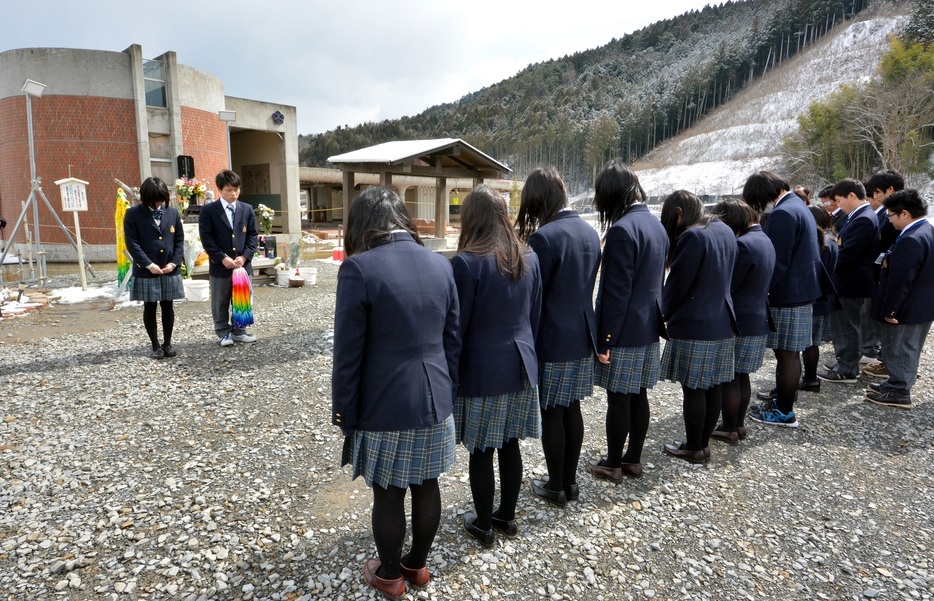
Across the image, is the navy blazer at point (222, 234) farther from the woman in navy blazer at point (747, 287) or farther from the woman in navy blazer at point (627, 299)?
the woman in navy blazer at point (747, 287)

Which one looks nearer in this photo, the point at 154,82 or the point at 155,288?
the point at 155,288

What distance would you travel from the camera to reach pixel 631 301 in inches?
108

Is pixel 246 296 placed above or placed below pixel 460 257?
below

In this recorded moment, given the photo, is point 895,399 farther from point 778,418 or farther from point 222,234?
point 222,234

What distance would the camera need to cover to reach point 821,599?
222 cm

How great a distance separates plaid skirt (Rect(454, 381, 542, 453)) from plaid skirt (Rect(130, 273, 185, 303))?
402cm

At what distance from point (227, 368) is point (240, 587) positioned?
10.7ft

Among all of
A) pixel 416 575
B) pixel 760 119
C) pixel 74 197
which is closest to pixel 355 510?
pixel 416 575

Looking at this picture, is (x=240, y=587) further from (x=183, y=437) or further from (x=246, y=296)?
(x=246, y=296)

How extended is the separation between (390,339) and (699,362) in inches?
80.9

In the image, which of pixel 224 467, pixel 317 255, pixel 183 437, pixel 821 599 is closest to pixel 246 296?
pixel 183 437

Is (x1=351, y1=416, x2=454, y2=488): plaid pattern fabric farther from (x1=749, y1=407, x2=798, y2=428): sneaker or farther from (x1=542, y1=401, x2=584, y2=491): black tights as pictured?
(x1=749, y1=407, x2=798, y2=428): sneaker

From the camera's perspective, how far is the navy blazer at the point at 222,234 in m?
5.51

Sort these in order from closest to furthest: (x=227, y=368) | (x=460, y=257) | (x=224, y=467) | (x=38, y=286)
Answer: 1. (x=460, y=257)
2. (x=224, y=467)
3. (x=227, y=368)
4. (x=38, y=286)
